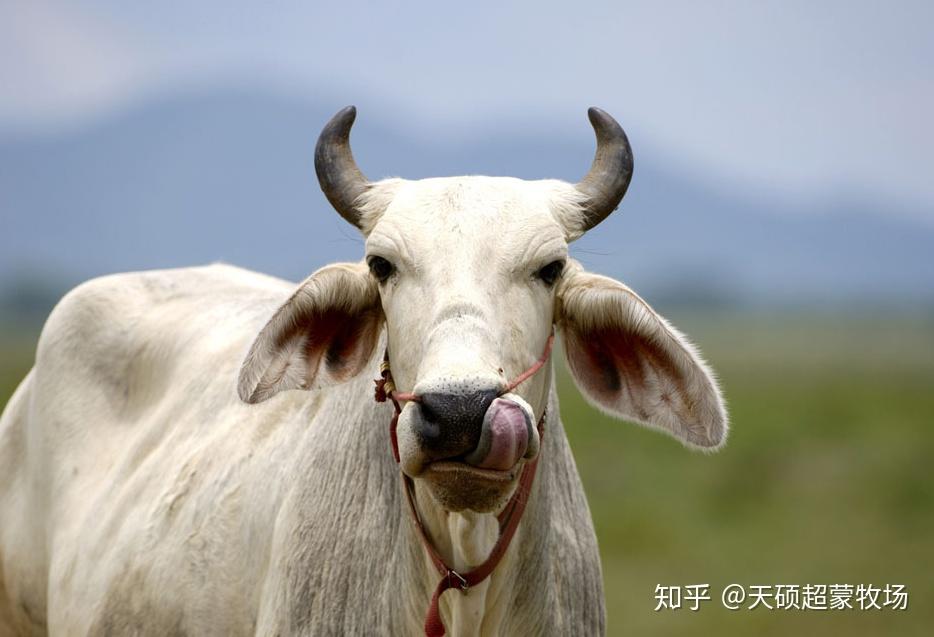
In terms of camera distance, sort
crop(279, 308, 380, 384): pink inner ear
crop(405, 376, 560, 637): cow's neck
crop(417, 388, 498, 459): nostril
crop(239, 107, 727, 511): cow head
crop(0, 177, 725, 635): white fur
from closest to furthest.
→ crop(417, 388, 498, 459): nostril < crop(239, 107, 727, 511): cow head < crop(0, 177, 725, 635): white fur < crop(405, 376, 560, 637): cow's neck < crop(279, 308, 380, 384): pink inner ear

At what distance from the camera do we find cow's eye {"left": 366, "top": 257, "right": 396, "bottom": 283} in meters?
4.84

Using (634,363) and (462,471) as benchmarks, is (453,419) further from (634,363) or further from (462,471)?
(634,363)

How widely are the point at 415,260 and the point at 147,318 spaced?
9.56 feet

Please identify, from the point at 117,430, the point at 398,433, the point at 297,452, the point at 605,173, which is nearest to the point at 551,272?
the point at 605,173

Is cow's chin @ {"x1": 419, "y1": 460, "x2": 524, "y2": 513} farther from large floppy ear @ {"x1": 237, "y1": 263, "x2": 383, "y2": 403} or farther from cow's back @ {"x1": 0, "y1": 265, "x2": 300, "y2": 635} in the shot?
cow's back @ {"x1": 0, "y1": 265, "x2": 300, "y2": 635}

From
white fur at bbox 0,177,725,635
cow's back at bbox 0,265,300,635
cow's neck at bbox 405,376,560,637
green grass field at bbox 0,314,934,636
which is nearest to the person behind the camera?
white fur at bbox 0,177,725,635

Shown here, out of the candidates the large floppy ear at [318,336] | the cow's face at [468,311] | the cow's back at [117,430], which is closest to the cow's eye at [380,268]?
the cow's face at [468,311]

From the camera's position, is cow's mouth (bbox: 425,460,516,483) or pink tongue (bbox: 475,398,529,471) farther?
cow's mouth (bbox: 425,460,516,483)

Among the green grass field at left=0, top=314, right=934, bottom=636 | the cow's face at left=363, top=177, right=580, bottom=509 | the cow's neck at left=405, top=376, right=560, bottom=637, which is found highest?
the green grass field at left=0, top=314, right=934, bottom=636

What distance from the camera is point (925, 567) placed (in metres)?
18.1

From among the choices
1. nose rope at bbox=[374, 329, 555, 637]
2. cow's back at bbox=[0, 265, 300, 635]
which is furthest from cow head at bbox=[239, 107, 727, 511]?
cow's back at bbox=[0, 265, 300, 635]

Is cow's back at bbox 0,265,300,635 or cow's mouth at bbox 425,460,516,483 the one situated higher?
cow's back at bbox 0,265,300,635

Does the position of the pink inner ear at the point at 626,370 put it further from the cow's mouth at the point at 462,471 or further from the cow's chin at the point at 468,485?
the cow's mouth at the point at 462,471

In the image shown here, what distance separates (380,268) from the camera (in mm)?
4871
